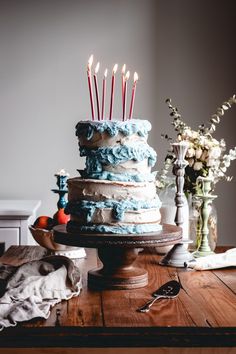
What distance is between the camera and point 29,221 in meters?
3.42

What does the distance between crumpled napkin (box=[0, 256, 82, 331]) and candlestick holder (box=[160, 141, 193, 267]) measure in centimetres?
44

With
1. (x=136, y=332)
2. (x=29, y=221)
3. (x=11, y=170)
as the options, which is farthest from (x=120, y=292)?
(x=11, y=170)

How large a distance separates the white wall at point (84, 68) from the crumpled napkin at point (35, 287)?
1.82 metres

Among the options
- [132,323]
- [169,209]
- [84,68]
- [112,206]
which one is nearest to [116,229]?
[112,206]

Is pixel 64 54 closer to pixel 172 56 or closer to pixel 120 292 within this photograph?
pixel 172 56

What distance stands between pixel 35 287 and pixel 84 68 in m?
2.23

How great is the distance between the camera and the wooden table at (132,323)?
1576mm

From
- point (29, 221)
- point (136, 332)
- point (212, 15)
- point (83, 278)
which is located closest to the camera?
point (136, 332)

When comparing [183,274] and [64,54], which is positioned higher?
[64,54]

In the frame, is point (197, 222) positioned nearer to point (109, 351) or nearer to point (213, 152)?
point (213, 152)

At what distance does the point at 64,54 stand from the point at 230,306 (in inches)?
92.8

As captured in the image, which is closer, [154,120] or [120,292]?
[120,292]

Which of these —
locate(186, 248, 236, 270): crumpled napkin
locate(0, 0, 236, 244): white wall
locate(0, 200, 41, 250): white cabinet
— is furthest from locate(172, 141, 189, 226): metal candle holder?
locate(0, 0, 236, 244): white wall

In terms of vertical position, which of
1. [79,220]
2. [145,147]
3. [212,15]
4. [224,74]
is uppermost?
[212,15]
